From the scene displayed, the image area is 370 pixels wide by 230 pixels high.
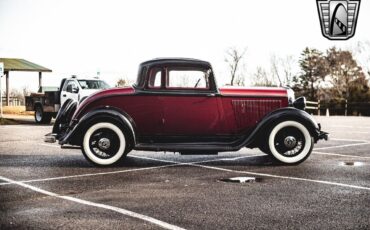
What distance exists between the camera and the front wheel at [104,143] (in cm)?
753

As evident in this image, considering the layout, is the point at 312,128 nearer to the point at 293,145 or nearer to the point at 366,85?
the point at 293,145

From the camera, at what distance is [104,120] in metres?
7.50

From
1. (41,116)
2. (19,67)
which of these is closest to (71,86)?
(41,116)

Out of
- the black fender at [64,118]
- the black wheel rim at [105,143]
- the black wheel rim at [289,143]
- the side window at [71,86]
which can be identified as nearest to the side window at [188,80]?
the black wheel rim at [105,143]

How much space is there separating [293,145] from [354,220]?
370 cm

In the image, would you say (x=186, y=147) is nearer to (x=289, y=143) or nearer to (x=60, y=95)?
(x=289, y=143)

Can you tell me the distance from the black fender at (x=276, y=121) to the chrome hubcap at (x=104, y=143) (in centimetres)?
239

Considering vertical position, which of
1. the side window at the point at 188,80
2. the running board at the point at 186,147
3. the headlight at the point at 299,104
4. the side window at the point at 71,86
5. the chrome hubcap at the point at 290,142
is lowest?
the running board at the point at 186,147

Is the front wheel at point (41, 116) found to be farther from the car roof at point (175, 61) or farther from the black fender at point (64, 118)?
the car roof at point (175, 61)

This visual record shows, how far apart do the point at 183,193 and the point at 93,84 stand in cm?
1418

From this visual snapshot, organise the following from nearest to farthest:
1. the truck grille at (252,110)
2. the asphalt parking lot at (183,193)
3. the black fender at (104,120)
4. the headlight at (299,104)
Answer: the asphalt parking lot at (183,193) → the black fender at (104,120) → the truck grille at (252,110) → the headlight at (299,104)

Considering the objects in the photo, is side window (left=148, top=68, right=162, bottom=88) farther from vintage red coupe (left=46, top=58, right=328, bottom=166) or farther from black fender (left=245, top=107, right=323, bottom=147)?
black fender (left=245, top=107, right=323, bottom=147)

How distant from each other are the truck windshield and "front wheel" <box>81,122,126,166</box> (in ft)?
36.9

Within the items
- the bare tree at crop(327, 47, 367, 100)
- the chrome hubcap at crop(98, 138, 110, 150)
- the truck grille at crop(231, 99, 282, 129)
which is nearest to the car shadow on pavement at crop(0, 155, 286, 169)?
the chrome hubcap at crop(98, 138, 110, 150)
